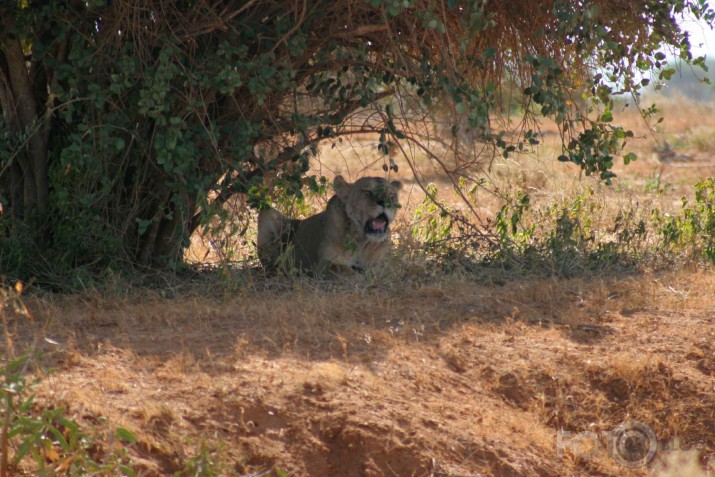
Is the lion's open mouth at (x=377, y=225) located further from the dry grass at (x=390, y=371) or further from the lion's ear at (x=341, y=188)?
the dry grass at (x=390, y=371)

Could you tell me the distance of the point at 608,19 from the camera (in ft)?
25.9

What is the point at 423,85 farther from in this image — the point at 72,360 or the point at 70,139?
the point at 72,360

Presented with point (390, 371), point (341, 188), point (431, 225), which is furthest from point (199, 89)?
point (431, 225)

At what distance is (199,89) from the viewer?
6922mm

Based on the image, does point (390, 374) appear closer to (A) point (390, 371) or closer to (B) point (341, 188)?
(A) point (390, 371)

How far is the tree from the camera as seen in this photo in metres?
6.75

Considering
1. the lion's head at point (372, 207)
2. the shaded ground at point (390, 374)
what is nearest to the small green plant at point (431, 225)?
the lion's head at point (372, 207)

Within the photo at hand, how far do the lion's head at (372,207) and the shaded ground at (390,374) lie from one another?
1162mm

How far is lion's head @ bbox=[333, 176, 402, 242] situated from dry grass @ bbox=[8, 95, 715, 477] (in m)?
0.84

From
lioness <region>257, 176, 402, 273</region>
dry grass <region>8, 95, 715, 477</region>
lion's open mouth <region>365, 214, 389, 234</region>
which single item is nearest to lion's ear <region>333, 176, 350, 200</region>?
lioness <region>257, 176, 402, 273</region>

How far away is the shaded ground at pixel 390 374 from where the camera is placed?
15.4 ft

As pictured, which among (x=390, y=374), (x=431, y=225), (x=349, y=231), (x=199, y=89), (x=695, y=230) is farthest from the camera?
(x=431, y=225)

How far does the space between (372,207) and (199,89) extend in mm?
2084

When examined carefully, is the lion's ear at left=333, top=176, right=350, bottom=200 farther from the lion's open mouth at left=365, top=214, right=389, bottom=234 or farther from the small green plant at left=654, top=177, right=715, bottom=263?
the small green plant at left=654, top=177, right=715, bottom=263
